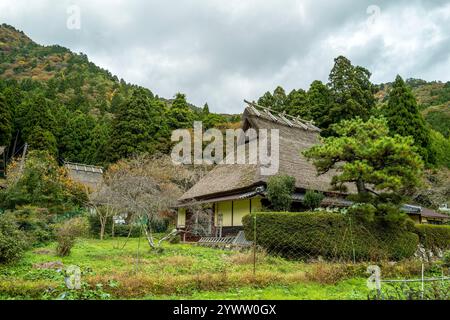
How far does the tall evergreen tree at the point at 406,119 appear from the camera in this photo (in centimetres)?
2695

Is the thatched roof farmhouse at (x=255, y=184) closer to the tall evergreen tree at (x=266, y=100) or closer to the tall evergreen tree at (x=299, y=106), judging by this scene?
the tall evergreen tree at (x=299, y=106)

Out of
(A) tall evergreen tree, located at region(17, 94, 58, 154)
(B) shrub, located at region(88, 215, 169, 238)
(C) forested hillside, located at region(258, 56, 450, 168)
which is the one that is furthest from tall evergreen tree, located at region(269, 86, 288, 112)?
(A) tall evergreen tree, located at region(17, 94, 58, 154)

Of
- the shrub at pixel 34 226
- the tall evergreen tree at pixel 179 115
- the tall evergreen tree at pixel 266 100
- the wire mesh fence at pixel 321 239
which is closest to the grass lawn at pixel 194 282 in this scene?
the wire mesh fence at pixel 321 239

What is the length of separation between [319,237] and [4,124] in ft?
107

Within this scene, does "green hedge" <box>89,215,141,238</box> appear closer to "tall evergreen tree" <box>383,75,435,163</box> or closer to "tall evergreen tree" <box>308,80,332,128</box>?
"tall evergreen tree" <box>308,80,332,128</box>

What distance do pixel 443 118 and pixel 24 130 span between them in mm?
45957

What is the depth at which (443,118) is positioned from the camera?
1679 inches

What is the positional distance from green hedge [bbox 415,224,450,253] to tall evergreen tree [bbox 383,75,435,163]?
1397 centimetres

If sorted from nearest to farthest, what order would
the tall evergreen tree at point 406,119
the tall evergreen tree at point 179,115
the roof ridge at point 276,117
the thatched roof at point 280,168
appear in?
the thatched roof at point 280,168 → the roof ridge at point 276,117 → the tall evergreen tree at point 406,119 → the tall evergreen tree at point 179,115

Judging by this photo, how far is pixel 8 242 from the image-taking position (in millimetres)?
9828

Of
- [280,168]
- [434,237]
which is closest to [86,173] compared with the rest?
[280,168]

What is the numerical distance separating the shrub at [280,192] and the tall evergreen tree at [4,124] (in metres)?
29.5
